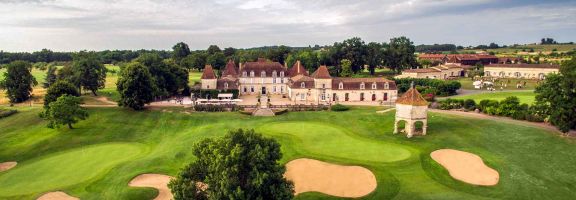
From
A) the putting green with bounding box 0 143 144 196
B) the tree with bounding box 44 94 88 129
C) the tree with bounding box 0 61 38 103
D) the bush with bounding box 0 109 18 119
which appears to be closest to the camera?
the putting green with bounding box 0 143 144 196

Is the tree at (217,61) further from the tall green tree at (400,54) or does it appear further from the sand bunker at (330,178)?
the sand bunker at (330,178)

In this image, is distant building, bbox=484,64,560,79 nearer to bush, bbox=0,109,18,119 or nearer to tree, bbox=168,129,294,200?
tree, bbox=168,129,294,200

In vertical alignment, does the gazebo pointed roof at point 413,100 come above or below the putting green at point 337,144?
above

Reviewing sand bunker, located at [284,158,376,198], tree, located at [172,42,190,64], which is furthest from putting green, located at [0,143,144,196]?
tree, located at [172,42,190,64]

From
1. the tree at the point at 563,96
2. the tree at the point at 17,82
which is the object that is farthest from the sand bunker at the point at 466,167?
the tree at the point at 17,82

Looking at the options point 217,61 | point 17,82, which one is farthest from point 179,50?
point 17,82

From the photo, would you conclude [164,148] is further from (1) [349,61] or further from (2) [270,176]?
(1) [349,61]
